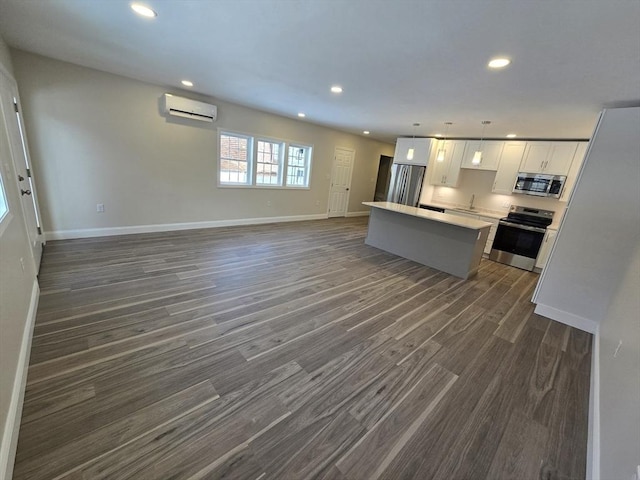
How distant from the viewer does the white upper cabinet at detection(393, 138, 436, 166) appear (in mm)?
6352

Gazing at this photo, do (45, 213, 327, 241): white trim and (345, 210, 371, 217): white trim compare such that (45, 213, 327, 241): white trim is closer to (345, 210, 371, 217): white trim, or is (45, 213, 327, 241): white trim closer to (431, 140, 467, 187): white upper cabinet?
(345, 210, 371, 217): white trim

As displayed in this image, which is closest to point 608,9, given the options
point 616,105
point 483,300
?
point 616,105

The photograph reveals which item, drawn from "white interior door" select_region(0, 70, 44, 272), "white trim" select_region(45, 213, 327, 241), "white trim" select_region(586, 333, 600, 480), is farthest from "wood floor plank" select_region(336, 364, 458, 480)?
"white trim" select_region(45, 213, 327, 241)

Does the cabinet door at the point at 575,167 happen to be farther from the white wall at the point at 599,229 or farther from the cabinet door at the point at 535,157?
the white wall at the point at 599,229

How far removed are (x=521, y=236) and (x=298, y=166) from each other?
17.5ft

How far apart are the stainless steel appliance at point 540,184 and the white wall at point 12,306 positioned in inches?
277

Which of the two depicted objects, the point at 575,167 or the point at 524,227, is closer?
the point at 575,167

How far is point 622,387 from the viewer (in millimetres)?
1579

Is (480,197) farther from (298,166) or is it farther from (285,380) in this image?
(285,380)

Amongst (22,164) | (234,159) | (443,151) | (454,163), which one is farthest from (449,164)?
(22,164)

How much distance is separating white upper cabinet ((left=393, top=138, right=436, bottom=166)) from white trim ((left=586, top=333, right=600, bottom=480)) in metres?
4.95

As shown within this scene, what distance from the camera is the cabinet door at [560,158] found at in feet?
15.4

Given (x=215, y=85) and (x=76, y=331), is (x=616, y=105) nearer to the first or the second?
(x=215, y=85)

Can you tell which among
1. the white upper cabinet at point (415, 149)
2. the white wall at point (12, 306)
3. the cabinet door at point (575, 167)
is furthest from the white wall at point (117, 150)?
the cabinet door at point (575, 167)
